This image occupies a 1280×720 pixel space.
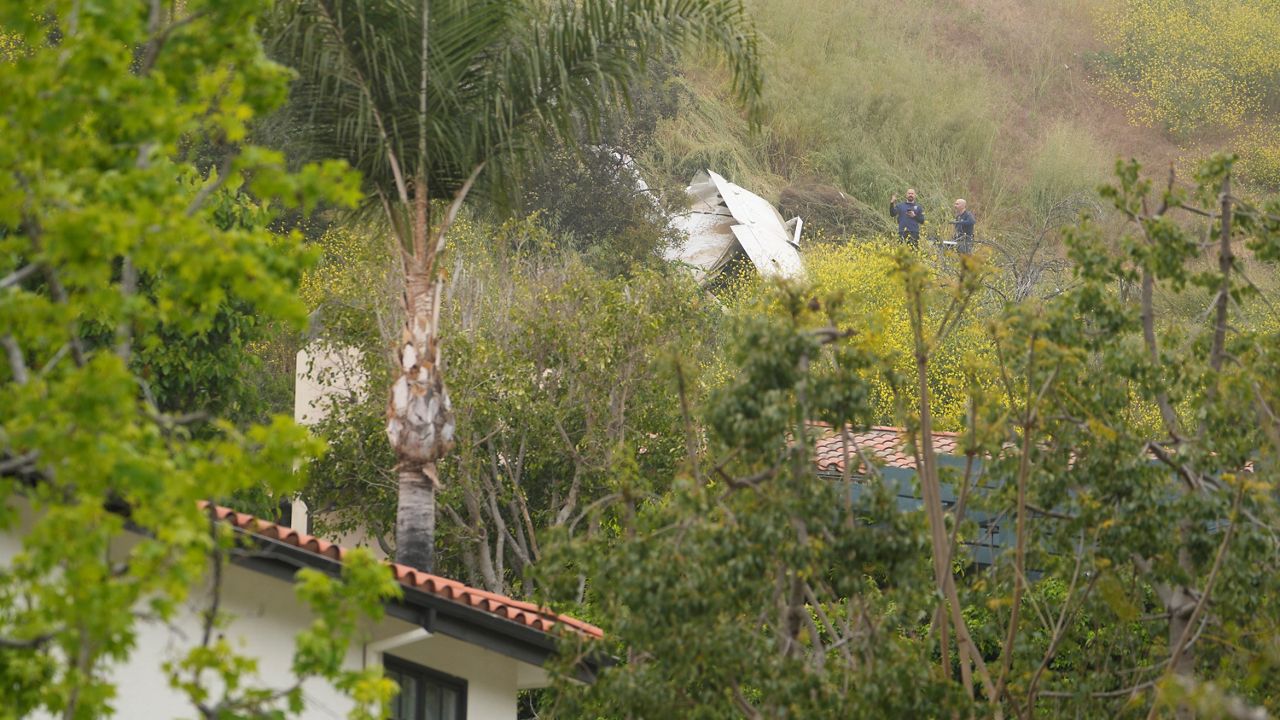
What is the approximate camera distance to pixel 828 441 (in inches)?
912

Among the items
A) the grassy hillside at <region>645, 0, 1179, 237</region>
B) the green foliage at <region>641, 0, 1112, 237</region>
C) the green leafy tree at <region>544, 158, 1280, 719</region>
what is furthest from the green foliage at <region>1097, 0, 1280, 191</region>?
the green leafy tree at <region>544, 158, 1280, 719</region>

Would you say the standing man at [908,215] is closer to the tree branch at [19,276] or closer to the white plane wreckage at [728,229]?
the white plane wreckage at [728,229]

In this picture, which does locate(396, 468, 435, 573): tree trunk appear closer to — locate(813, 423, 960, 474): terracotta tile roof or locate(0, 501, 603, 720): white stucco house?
locate(0, 501, 603, 720): white stucco house

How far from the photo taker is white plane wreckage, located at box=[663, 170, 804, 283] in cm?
5072

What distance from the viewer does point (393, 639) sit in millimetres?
12008

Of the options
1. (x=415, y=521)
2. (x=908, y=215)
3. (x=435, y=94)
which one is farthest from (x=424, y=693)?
(x=908, y=215)

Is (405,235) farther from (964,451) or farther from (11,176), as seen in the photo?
(11,176)

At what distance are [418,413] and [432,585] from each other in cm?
283

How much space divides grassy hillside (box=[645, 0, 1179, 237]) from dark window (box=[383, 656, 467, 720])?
43296 millimetres

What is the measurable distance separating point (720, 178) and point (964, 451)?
149 feet

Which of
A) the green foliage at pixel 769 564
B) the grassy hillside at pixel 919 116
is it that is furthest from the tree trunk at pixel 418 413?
the grassy hillside at pixel 919 116

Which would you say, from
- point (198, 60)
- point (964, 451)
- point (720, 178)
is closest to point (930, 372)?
point (720, 178)

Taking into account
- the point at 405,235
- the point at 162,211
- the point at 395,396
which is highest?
the point at 405,235

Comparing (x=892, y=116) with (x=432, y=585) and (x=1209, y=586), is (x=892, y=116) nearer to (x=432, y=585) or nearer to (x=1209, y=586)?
(x=432, y=585)
